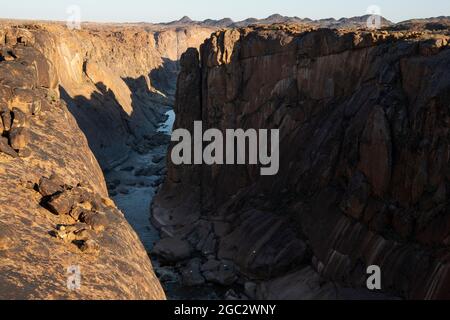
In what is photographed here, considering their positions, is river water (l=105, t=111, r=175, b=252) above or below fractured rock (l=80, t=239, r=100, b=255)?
below

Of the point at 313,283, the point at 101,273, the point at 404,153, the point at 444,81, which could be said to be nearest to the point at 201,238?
the point at 313,283

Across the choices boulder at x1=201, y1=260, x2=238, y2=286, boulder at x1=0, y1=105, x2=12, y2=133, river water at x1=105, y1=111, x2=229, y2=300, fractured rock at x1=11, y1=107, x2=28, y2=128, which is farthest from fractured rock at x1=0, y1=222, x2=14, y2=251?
boulder at x1=201, y1=260, x2=238, y2=286

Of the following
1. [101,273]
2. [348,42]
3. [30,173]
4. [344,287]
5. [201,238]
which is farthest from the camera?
[201,238]

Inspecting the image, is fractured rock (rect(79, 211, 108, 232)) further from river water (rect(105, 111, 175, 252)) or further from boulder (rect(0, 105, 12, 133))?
river water (rect(105, 111, 175, 252))

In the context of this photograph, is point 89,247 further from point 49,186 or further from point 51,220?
point 49,186

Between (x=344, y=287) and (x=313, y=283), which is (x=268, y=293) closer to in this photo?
(x=313, y=283)
